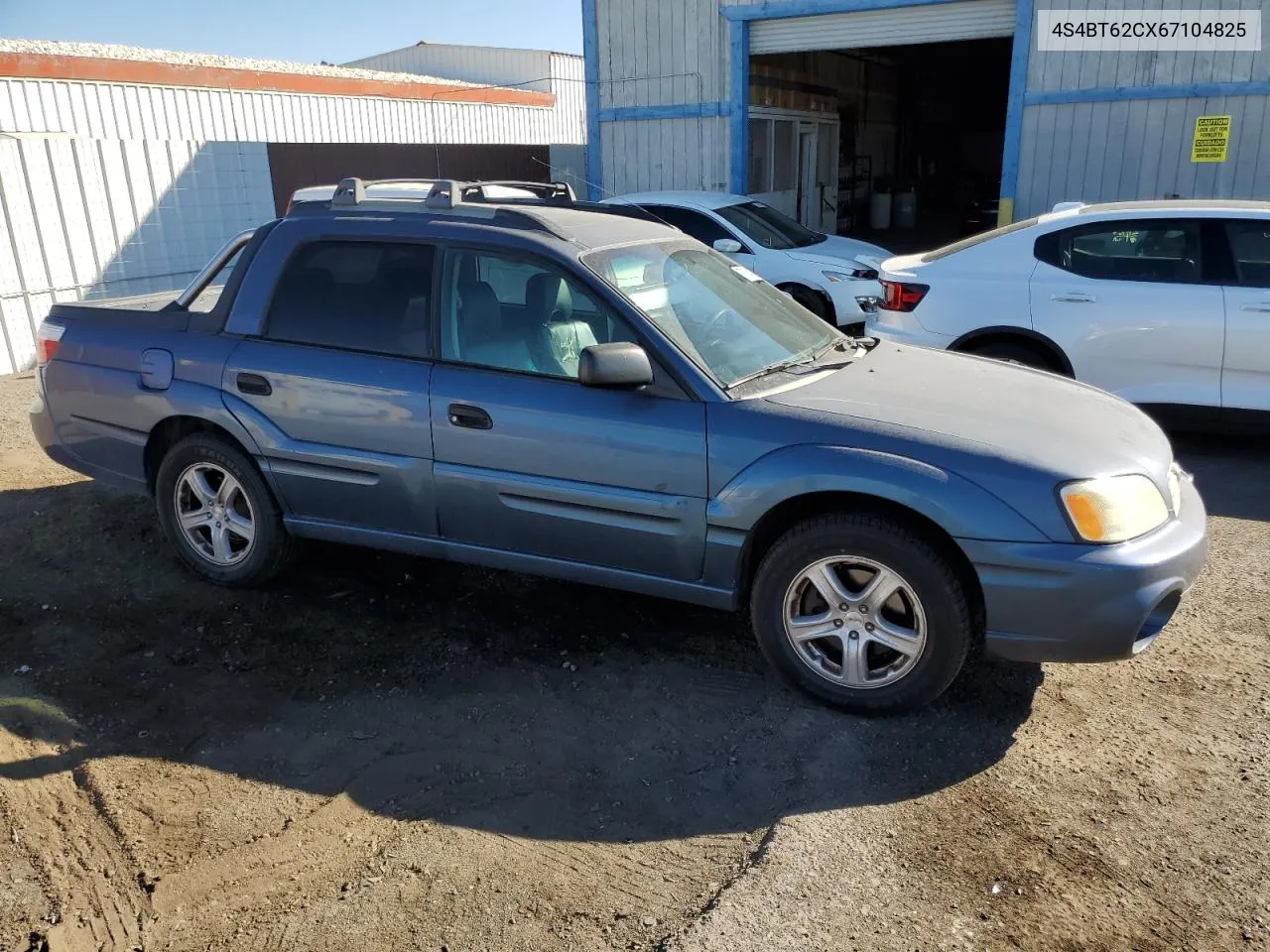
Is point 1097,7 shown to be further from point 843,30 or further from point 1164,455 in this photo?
point 1164,455

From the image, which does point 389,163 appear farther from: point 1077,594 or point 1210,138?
point 1077,594

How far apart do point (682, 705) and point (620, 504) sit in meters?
0.80

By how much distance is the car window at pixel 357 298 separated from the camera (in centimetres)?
443

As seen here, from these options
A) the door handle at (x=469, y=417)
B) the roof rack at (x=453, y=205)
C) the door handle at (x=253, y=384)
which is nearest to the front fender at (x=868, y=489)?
the door handle at (x=469, y=417)

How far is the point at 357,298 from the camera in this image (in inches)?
179

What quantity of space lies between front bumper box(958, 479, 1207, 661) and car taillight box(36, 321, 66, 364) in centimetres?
449

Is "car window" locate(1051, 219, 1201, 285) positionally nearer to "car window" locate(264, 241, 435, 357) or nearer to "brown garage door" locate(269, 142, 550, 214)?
"car window" locate(264, 241, 435, 357)

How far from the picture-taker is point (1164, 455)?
3.93 m

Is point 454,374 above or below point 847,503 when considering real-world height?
above

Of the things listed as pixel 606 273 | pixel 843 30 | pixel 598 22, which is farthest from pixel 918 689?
pixel 598 22

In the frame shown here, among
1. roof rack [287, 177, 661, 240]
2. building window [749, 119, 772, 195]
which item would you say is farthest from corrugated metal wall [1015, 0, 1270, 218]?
roof rack [287, 177, 661, 240]

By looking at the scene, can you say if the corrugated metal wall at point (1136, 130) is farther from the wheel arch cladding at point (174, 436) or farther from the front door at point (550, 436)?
the wheel arch cladding at point (174, 436)

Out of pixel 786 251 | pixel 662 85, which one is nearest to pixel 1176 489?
pixel 786 251

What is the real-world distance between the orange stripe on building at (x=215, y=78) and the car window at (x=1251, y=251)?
12743 mm
